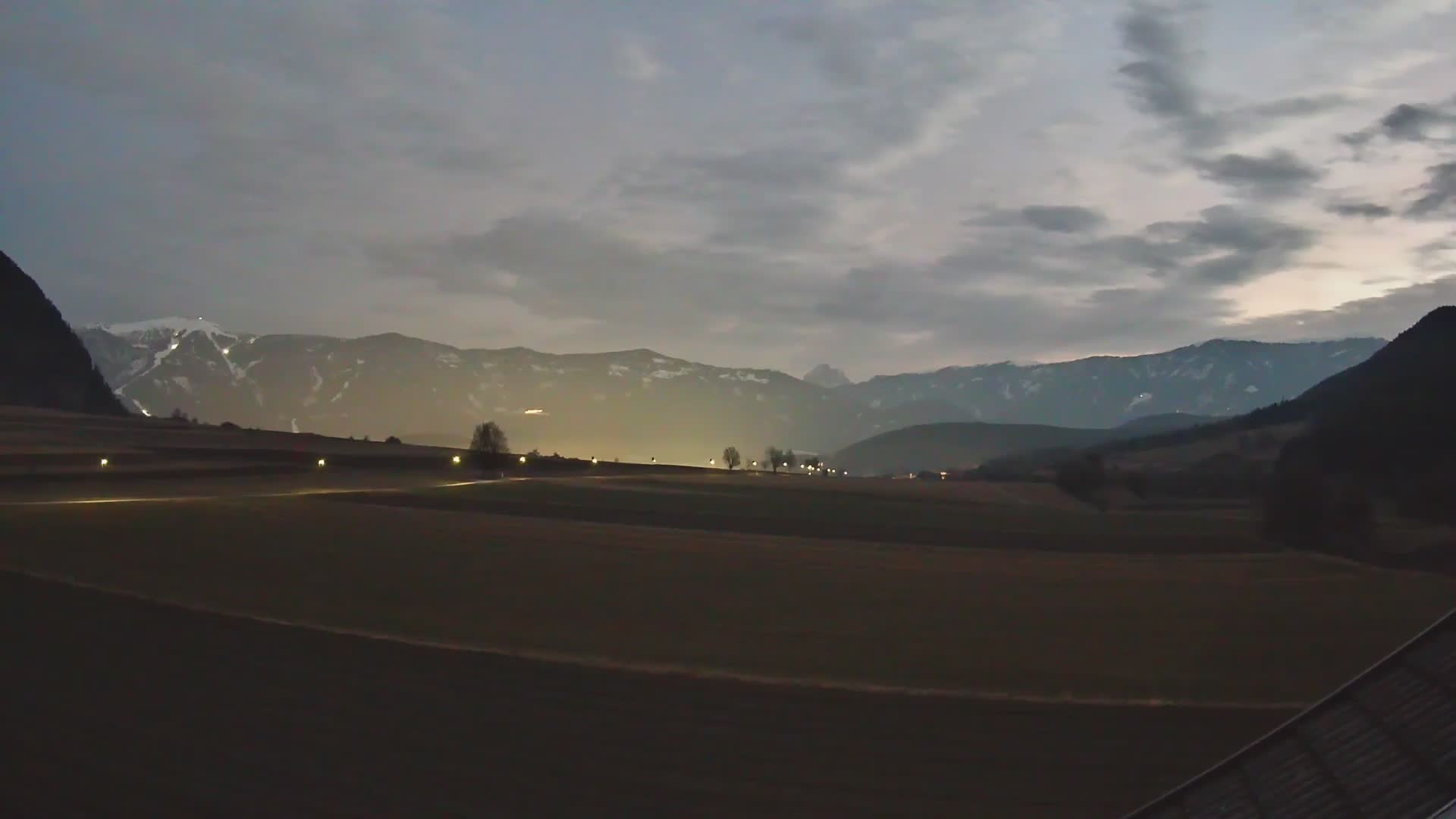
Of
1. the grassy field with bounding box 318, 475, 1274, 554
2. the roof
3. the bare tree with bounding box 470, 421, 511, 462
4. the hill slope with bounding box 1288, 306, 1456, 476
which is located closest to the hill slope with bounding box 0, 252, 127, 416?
the bare tree with bounding box 470, 421, 511, 462

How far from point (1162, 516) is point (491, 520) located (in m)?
41.6

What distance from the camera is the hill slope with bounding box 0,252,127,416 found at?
140250mm

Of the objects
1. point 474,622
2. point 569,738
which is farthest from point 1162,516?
point 569,738

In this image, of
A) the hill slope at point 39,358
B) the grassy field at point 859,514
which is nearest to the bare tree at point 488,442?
the grassy field at point 859,514

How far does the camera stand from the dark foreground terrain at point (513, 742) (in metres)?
10.0

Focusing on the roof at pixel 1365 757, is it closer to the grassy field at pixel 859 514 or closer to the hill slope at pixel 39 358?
the grassy field at pixel 859 514

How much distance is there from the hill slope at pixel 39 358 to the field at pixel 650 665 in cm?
12321

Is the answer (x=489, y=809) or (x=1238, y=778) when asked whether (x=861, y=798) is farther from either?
(x=1238, y=778)

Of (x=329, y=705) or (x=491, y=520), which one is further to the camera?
(x=491, y=520)

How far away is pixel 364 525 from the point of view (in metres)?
38.5

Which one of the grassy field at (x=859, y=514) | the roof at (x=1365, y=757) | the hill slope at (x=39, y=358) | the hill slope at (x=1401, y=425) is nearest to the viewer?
the roof at (x=1365, y=757)

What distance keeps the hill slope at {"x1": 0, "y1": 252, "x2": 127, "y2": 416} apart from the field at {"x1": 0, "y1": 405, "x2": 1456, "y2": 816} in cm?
12321

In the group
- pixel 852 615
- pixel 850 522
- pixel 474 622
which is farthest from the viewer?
Answer: pixel 850 522

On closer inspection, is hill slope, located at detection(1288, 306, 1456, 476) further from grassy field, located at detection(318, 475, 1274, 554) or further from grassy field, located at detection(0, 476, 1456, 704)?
grassy field, located at detection(0, 476, 1456, 704)
